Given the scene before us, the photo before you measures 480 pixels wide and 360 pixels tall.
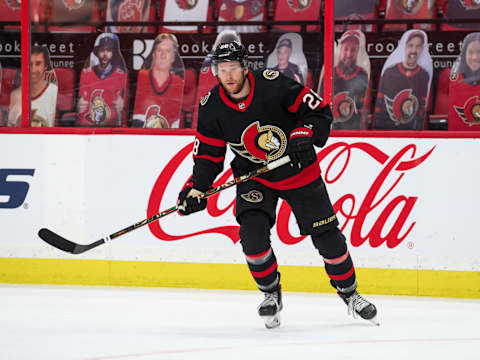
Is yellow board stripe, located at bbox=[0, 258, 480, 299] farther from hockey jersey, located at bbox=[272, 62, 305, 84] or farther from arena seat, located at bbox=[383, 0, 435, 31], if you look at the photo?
arena seat, located at bbox=[383, 0, 435, 31]

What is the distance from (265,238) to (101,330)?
693 millimetres

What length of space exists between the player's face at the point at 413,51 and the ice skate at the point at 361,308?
1360 mm

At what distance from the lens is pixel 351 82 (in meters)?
4.07

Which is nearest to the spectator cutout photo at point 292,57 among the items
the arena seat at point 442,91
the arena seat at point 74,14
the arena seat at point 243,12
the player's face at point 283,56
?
the player's face at point 283,56

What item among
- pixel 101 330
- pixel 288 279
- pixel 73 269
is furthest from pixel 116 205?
pixel 101 330

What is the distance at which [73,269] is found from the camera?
13.9ft

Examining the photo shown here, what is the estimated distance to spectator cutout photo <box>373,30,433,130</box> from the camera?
4.00 metres

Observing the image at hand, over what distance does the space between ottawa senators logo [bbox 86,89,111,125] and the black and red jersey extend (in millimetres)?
1291

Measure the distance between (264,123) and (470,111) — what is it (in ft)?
4.44

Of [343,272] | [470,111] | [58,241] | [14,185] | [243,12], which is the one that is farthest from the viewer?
[14,185]

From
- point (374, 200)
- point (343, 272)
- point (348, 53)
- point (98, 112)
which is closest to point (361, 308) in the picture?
point (343, 272)

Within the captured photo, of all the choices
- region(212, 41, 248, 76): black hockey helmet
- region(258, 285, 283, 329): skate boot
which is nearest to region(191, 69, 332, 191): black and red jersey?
region(212, 41, 248, 76): black hockey helmet

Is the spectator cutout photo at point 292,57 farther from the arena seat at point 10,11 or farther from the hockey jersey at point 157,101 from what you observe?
the arena seat at point 10,11

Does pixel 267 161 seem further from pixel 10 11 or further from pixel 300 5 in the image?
pixel 10 11
